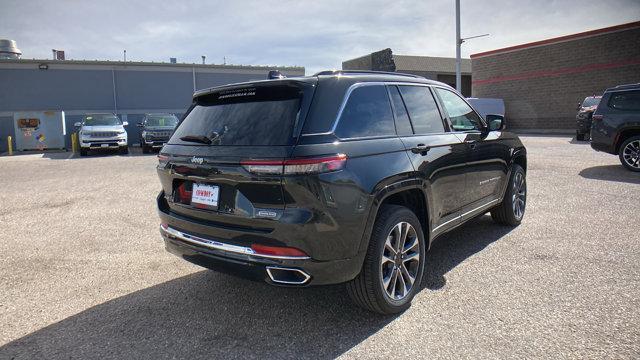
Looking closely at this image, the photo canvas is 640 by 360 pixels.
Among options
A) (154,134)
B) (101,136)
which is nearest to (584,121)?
(154,134)

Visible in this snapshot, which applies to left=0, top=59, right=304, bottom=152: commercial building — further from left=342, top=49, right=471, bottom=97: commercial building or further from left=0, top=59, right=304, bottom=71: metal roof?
left=342, top=49, right=471, bottom=97: commercial building

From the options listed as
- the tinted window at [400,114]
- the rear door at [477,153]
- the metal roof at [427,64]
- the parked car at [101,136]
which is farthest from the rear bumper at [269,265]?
the metal roof at [427,64]

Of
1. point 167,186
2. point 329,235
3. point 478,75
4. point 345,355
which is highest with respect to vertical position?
point 478,75

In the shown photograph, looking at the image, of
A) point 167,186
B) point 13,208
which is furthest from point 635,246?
point 13,208

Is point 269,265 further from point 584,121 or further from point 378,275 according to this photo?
point 584,121

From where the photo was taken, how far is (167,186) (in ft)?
11.4

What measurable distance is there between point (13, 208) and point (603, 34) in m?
26.7

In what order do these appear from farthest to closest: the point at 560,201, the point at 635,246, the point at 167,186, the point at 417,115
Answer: the point at 560,201, the point at 635,246, the point at 417,115, the point at 167,186

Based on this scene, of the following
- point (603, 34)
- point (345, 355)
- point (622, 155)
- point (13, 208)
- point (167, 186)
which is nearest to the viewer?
point (345, 355)

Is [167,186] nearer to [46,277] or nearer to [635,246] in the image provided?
[46,277]

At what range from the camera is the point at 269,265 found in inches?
108

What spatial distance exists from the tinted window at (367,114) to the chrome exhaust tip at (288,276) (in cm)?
93

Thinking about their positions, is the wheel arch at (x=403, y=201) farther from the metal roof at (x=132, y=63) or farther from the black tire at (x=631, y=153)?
the metal roof at (x=132, y=63)

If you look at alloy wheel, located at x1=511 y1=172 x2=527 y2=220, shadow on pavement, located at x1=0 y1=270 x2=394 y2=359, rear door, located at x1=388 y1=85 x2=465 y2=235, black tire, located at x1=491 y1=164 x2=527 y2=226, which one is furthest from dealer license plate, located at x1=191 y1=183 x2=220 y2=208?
alloy wheel, located at x1=511 y1=172 x2=527 y2=220
